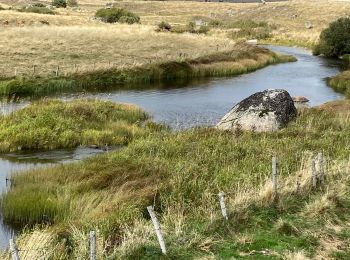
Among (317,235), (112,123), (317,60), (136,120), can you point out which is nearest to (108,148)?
(112,123)

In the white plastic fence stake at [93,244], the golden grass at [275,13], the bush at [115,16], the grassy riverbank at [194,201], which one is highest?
the white plastic fence stake at [93,244]

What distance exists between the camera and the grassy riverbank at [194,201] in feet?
34.4

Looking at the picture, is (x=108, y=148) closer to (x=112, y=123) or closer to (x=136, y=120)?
(x=112, y=123)

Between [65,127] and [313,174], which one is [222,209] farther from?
[65,127]

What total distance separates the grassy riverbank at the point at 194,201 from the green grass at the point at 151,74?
16.3 m

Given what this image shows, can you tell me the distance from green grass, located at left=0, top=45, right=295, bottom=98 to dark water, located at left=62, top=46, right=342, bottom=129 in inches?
77.3

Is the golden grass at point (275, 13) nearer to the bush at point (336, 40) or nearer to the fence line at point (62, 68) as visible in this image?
the bush at point (336, 40)

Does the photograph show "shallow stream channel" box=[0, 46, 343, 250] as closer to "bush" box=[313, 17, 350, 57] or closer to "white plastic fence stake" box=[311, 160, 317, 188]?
"white plastic fence stake" box=[311, 160, 317, 188]

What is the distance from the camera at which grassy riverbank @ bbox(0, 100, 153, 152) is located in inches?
866

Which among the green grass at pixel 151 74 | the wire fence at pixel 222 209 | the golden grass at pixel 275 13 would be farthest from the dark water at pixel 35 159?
the golden grass at pixel 275 13

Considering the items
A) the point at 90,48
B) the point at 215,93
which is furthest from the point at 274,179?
the point at 90,48

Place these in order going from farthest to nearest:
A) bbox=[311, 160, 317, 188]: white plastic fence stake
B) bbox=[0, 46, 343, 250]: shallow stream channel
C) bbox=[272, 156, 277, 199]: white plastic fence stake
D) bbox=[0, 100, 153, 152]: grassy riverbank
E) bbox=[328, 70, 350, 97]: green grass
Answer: bbox=[328, 70, 350, 97]: green grass
bbox=[0, 100, 153, 152]: grassy riverbank
bbox=[0, 46, 343, 250]: shallow stream channel
bbox=[311, 160, 317, 188]: white plastic fence stake
bbox=[272, 156, 277, 199]: white plastic fence stake

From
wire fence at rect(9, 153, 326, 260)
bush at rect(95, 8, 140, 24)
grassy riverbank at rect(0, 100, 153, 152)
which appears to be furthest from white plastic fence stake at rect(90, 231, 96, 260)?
bush at rect(95, 8, 140, 24)

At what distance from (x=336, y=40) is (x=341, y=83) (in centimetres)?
2361
